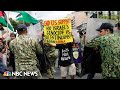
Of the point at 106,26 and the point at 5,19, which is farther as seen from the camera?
the point at 5,19

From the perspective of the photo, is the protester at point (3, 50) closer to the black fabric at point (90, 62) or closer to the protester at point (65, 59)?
the protester at point (65, 59)

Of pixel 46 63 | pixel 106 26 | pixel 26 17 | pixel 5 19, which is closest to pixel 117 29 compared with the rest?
pixel 106 26

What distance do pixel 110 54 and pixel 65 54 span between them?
118cm

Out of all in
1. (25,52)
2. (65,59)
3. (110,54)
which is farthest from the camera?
(65,59)

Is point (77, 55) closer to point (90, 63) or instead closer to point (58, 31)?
point (90, 63)

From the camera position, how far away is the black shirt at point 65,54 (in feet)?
33.1

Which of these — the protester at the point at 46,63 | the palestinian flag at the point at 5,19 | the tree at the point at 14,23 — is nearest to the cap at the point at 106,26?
the protester at the point at 46,63

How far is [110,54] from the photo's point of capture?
962cm

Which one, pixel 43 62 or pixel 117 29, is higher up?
pixel 117 29

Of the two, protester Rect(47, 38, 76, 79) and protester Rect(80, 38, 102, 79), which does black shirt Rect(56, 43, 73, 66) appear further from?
protester Rect(80, 38, 102, 79)

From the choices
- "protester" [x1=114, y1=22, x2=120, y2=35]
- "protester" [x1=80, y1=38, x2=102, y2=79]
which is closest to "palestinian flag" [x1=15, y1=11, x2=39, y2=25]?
"protester" [x1=80, y1=38, x2=102, y2=79]
